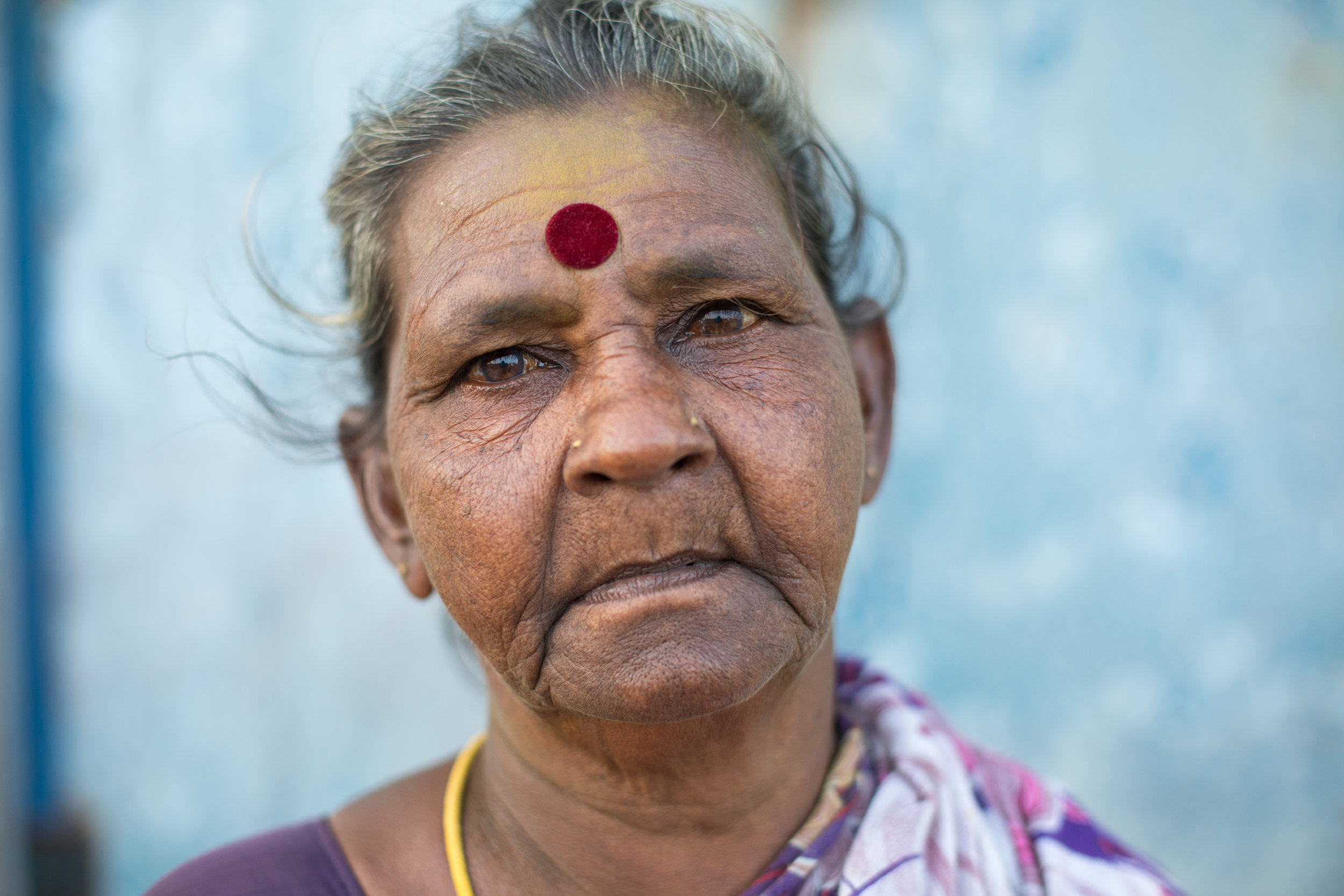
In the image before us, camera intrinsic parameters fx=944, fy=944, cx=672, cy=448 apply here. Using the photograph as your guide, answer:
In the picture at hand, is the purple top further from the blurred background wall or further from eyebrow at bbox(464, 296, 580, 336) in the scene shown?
the blurred background wall

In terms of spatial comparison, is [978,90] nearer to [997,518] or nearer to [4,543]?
[997,518]

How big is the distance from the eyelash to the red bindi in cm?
19

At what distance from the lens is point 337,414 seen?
8.96 feet

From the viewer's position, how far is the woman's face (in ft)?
4.55

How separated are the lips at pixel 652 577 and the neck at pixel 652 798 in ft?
0.95

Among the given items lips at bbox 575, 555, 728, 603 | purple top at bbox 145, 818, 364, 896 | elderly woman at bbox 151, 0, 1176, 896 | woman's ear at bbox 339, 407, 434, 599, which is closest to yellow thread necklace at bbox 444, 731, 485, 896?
elderly woman at bbox 151, 0, 1176, 896

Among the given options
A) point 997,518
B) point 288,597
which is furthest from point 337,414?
point 997,518

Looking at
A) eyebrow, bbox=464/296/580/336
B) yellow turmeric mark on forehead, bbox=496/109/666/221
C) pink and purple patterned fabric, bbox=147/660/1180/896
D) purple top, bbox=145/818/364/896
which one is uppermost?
yellow turmeric mark on forehead, bbox=496/109/666/221

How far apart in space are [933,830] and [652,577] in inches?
32.3

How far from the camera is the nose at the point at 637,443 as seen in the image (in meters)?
1.35

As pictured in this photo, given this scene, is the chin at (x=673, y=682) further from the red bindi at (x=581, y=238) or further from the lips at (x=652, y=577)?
the red bindi at (x=581, y=238)

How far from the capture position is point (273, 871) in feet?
5.97

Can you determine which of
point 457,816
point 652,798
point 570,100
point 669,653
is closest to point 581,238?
point 570,100

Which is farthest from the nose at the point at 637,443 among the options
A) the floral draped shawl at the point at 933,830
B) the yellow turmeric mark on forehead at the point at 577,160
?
the floral draped shawl at the point at 933,830
